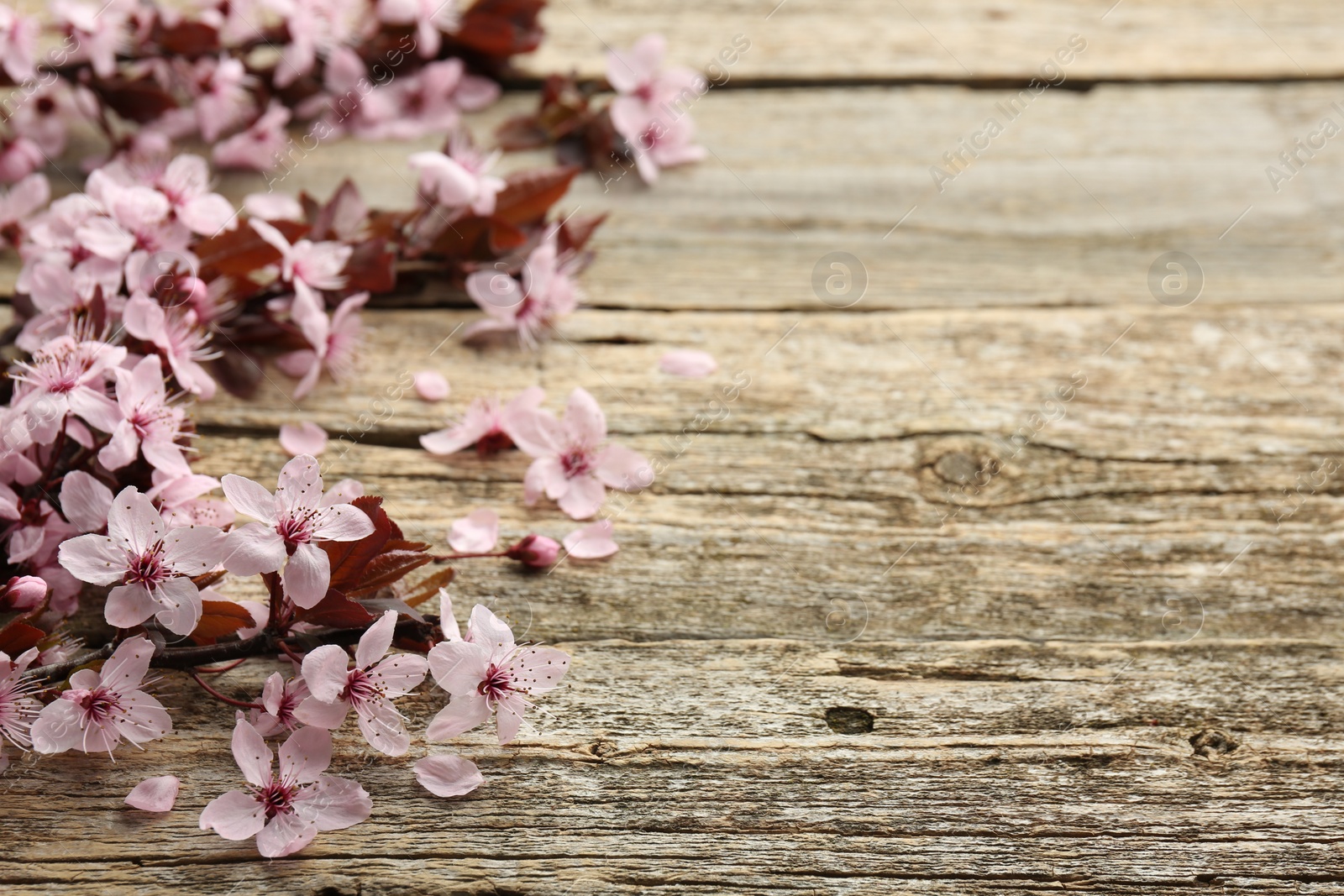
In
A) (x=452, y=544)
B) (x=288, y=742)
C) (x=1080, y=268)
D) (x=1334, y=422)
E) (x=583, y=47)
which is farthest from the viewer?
(x=583, y=47)

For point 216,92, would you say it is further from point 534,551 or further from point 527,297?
point 534,551

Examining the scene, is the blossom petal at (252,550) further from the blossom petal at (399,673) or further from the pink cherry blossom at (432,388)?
the pink cherry blossom at (432,388)

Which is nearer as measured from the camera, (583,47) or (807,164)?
(807,164)

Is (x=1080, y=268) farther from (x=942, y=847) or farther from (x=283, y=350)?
(x=283, y=350)

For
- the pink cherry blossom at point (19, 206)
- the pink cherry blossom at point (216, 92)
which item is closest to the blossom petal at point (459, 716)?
the pink cherry blossom at point (19, 206)

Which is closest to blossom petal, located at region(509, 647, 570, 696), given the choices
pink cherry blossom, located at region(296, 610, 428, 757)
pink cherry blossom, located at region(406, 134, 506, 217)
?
pink cherry blossom, located at region(296, 610, 428, 757)

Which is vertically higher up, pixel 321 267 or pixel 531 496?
pixel 321 267

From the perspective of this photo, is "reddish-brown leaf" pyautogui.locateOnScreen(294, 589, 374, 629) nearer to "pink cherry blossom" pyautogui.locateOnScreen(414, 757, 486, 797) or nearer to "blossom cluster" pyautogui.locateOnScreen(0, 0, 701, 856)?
"blossom cluster" pyautogui.locateOnScreen(0, 0, 701, 856)

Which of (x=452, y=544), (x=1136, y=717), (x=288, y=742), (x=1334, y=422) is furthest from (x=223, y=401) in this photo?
(x=1334, y=422)

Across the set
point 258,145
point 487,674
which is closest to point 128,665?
point 487,674
